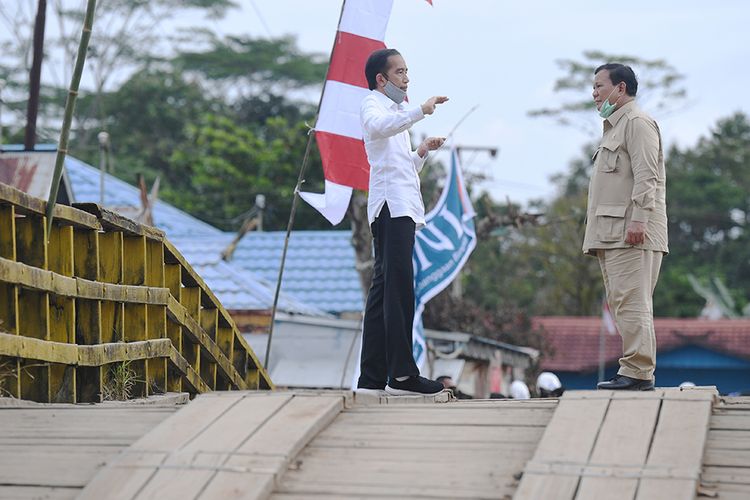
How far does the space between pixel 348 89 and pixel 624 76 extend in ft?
12.1

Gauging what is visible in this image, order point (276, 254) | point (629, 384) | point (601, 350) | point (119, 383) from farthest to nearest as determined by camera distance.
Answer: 1. point (601, 350)
2. point (276, 254)
3. point (119, 383)
4. point (629, 384)

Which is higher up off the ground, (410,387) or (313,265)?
(410,387)

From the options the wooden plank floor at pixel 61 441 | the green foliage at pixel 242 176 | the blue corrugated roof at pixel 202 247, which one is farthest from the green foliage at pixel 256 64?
the wooden plank floor at pixel 61 441

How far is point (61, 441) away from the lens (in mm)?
5051

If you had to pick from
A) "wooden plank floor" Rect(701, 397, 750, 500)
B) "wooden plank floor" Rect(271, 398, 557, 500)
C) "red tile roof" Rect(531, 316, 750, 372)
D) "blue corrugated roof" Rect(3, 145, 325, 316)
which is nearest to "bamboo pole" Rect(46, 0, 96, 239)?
Answer: "wooden plank floor" Rect(271, 398, 557, 500)

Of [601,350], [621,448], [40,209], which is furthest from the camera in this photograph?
[601,350]

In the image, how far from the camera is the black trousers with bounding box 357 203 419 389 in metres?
6.50

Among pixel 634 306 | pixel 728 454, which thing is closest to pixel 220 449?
pixel 728 454

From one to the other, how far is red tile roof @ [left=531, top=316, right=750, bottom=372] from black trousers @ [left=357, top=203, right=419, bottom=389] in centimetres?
2871

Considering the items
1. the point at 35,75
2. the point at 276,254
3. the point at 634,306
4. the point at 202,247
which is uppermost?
the point at 35,75

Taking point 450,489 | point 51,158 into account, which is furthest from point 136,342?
point 51,158

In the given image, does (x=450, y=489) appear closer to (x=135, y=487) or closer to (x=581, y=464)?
(x=581, y=464)

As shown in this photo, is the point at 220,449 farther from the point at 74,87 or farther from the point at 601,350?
the point at 601,350

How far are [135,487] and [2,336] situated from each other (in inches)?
70.3
